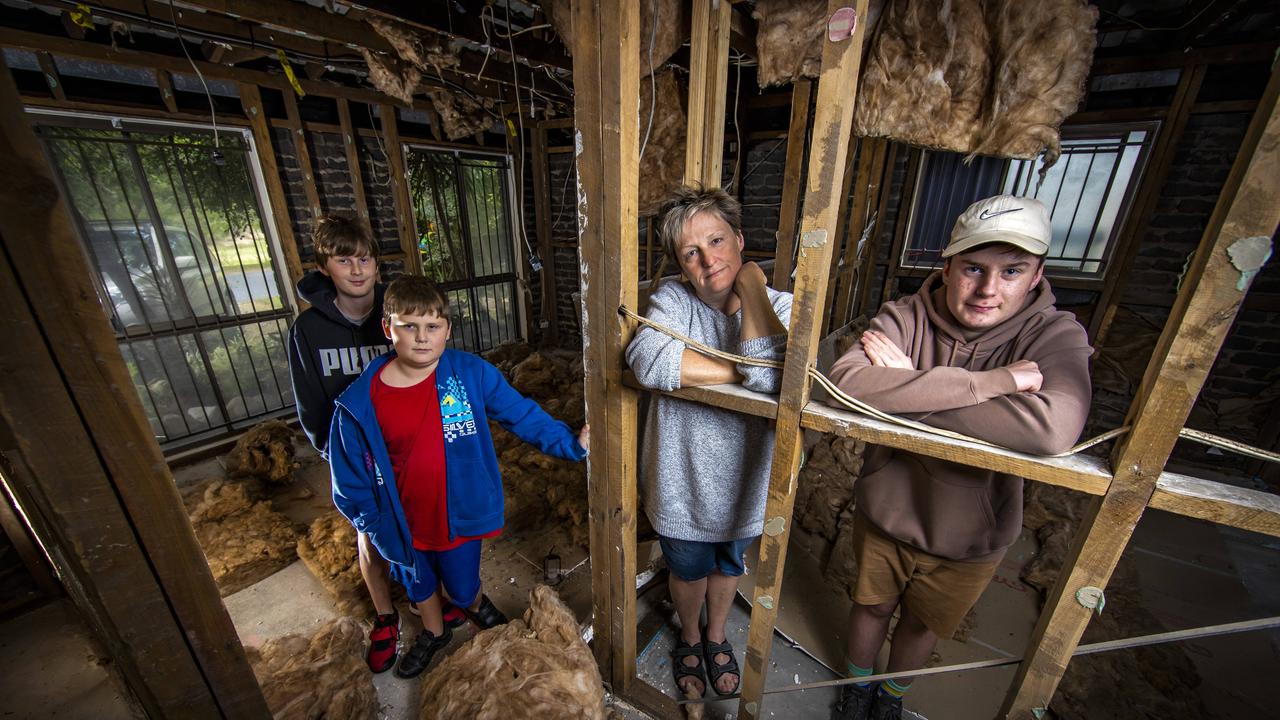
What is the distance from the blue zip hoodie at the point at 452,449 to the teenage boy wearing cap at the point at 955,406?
3.58ft

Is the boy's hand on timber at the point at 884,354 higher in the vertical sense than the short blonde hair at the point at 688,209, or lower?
lower

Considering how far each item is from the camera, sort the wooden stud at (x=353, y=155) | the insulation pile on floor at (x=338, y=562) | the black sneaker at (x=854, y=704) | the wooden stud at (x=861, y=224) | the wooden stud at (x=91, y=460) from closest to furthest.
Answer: the wooden stud at (x=91, y=460)
the black sneaker at (x=854, y=704)
the insulation pile on floor at (x=338, y=562)
the wooden stud at (x=861, y=224)
the wooden stud at (x=353, y=155)

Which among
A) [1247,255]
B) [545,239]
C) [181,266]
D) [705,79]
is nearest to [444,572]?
[705,79]

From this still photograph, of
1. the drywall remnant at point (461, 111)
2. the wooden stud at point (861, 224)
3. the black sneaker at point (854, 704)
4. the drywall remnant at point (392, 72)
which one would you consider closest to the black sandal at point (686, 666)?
the black sneaker at point (854, 704)

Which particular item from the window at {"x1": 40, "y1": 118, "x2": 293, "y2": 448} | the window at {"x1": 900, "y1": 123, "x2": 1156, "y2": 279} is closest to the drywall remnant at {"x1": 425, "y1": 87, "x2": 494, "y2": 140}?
the window at {"x1": 40, "y1": 118, "x2": 293, "y2": 448}

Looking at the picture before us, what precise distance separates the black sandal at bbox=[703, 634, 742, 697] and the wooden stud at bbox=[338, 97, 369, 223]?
4666 mm

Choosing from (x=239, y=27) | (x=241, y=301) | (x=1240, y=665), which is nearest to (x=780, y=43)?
(x=239, y=27)

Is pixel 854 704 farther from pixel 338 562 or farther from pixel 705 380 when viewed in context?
pixel 338 562

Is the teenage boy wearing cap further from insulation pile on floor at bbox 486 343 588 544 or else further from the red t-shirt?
insulation pile on floor at bbox 486 343 588 544

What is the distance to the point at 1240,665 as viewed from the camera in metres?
2.26

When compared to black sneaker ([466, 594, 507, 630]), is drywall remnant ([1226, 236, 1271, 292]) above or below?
above

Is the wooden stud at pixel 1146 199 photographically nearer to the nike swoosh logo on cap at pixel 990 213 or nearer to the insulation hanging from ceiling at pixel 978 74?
the insulation hanging from ceiling at pixel 978 74

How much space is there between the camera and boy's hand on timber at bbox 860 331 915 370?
1115 mm

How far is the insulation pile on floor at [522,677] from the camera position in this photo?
4.02 feet
